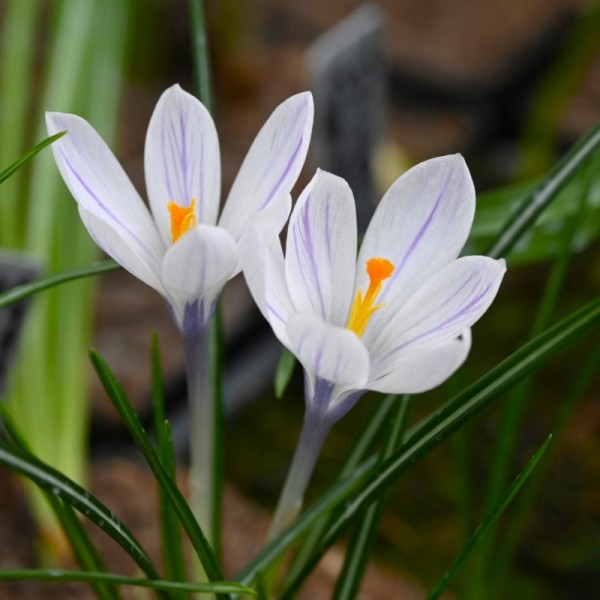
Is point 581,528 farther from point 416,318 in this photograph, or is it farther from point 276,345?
point 416,318

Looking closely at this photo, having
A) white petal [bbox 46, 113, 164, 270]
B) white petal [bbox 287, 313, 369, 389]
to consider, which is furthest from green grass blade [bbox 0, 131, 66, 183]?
white petal [bbox 287, 313, 369, 389]

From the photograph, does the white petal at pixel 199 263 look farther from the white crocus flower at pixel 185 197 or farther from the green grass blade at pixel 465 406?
the green grass blade at pixel 465 406

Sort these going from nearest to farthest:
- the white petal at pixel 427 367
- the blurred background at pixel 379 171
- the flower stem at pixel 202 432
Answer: the white petal at pixel 427 367, the flower stem at pixel 202 432, the blurred background at pixel 379 171

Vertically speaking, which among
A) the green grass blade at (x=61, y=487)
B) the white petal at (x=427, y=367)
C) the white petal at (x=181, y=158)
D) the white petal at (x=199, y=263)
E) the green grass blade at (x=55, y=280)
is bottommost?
the green grass blade at (x=61, y=487)

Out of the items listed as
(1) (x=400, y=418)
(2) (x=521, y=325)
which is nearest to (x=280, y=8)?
(2) (x=521, y=325)

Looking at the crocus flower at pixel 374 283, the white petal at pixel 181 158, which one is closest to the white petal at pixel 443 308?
the crocus flower at pixel 374 283

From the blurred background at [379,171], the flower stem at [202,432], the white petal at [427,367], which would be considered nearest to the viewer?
the white petal at [427,367]
